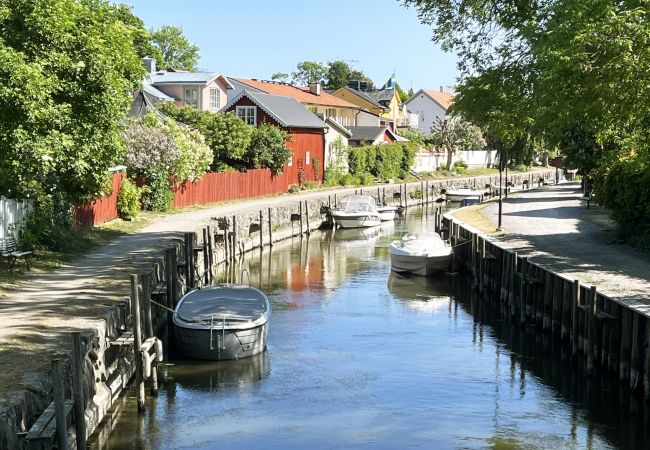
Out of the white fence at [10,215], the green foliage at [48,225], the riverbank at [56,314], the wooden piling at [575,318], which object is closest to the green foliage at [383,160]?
the riverbank at [56,314]

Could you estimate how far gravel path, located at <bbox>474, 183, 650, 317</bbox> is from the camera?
24.9 metres

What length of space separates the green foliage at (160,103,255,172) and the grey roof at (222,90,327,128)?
26.5 ft

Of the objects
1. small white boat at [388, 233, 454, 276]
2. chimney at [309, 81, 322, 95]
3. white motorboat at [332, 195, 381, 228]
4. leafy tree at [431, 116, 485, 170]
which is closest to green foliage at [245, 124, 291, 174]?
white motorboat at [332, 195, 381, 228]

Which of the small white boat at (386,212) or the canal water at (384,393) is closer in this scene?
the canal water at (384,393)

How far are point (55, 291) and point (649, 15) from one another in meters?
17.1

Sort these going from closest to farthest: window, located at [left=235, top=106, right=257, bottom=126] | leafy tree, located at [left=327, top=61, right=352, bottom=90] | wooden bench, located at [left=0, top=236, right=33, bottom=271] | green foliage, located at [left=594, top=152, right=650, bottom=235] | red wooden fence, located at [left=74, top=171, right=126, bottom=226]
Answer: wooden bench, located at [left=0, top=236, right=33, bottom=271] → green foliage, located at [left=594, top=152, right=650, bottom=235] → red wooden fence, located at [left=74, top=171, right=126, bottom=226] → window, located at [left=235, top=106, right=257, bottom=126] → leafy tree, located at [left=327, top=61, right=352, bottom=90]

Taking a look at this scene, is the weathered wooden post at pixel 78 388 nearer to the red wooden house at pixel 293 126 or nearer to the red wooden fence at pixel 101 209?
the red wooden fence at pixel 101 209

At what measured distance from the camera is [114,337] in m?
19.5

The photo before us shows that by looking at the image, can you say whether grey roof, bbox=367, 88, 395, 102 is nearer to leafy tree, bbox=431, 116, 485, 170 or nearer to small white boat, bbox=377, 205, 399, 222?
leafy tree, bbox=431, 116, 485, 170

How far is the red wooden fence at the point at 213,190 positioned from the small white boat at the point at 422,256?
1288 centimetres

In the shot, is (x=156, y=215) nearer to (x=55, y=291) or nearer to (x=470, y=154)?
(x=55, y=291)

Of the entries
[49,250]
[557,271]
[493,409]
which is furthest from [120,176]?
[493,409]

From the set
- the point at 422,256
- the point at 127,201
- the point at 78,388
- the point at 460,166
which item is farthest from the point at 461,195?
the point at 78,388

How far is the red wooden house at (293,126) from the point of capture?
66.8 meters
